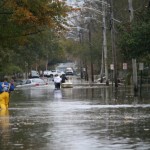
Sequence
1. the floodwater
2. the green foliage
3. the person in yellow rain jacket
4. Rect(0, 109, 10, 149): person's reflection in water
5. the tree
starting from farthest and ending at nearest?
the green foliage
the person in yellow rain jacket
the tree
Rect(0, 109, 10, 149): person's reflection in water
the floodwater

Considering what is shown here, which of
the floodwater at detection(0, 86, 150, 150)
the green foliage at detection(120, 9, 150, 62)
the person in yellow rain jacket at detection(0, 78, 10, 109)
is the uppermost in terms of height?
the green foliage at detection(120, 9, 150, 62)

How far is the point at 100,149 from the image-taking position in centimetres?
1317

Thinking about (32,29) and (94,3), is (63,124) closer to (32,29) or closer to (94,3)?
(32,29)

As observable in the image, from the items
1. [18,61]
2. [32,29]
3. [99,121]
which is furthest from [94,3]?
[99,121]

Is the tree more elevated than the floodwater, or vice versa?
the tree

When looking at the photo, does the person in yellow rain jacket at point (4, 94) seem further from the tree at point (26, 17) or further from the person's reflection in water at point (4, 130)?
the person's reflection in water at point (4, 130)

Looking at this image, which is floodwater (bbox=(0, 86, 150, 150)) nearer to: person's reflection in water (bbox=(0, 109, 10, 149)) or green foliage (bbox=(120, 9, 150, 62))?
person's reflection in water (bbox=(0, 109, 10, 149))

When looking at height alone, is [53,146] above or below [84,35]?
below

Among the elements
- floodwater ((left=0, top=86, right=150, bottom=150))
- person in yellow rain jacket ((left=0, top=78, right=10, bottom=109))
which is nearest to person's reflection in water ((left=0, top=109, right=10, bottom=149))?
floodwater ((left=0, top=86, right=150, bottom=150))

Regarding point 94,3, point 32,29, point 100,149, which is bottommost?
point 100,149

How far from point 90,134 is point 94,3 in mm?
76108

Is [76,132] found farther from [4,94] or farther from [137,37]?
[137,37]

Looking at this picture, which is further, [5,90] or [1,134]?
[5,90]

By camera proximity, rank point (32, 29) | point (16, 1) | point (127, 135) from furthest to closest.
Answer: point (32, 29), point (16, 1), point (127, 135)
